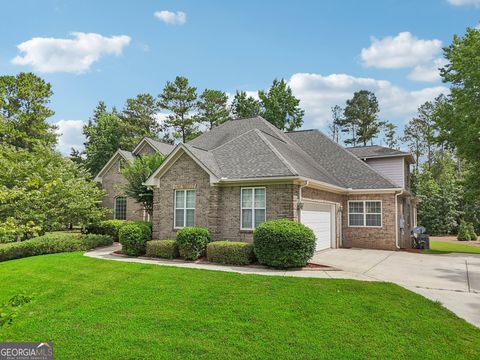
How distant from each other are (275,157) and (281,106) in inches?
992

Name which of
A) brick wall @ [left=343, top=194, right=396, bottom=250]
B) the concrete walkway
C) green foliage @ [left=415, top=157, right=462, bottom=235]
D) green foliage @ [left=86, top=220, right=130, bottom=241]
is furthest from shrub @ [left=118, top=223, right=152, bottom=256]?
green foliage @ [left=415, top=157, right=462, bottom=235]

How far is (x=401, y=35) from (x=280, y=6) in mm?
4915

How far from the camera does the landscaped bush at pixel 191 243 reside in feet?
43.5

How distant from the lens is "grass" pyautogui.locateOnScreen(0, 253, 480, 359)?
5617 millimetres

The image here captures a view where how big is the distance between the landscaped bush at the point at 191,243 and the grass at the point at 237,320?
128 inches

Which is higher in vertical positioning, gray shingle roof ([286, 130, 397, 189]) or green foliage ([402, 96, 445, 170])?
green foliage ([402, 96, 445, 170])

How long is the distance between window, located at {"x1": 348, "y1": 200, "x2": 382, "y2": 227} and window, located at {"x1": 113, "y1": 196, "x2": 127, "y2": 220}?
17.3 meters

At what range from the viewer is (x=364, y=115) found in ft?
172

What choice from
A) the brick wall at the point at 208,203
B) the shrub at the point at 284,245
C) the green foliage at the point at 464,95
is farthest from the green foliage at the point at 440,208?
the shrub at the point at 284,245

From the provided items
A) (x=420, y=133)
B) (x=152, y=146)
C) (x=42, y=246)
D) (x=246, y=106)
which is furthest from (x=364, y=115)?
(x=42, y=246)

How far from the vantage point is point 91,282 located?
9.86m

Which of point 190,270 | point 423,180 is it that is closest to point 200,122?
point 423,180

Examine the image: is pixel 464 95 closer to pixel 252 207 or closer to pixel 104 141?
pixel 252 207

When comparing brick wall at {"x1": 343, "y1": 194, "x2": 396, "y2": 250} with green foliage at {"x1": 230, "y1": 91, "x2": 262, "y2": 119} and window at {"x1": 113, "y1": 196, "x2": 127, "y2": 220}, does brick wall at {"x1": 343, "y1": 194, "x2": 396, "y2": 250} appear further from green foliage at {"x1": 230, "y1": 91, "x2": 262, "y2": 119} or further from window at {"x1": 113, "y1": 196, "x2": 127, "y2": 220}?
green foliage at {"x1": 230, "y1": 91, "x2": 262, "y2": 119}
